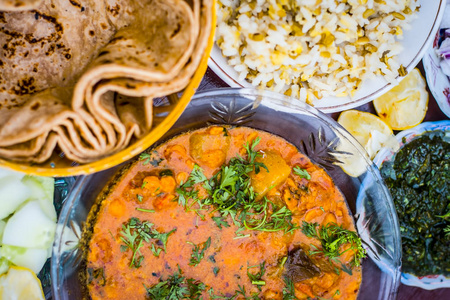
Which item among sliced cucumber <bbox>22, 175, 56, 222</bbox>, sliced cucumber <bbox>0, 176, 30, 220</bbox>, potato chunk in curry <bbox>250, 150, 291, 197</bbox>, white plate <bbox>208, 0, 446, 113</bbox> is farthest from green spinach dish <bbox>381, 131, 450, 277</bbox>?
sliced cucumber <bbox>0, 176, 30, 220</bbox>

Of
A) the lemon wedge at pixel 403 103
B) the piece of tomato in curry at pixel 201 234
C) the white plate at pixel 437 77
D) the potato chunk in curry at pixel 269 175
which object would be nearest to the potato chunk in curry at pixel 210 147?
the piece of tomato in curry at pixel 201 234

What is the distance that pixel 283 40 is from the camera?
1.72m

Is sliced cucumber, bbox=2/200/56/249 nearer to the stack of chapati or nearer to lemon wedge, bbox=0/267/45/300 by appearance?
lemon wedge, bbox=0/267/45/300

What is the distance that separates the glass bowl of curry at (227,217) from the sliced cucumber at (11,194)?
9.2 inches

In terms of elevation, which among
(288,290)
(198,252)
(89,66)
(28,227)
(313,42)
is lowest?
(288,290)

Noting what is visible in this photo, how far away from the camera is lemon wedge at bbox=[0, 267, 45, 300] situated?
1849mm

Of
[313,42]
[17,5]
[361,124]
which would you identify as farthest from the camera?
[361,124]

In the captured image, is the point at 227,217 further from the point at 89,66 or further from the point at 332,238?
the point at 89,66

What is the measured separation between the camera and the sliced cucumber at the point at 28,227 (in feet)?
6.13

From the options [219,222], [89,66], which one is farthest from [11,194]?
[219,222]

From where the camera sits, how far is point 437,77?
87.0 inches

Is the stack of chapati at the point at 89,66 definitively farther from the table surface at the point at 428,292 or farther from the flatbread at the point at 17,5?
the table surface at the point at 428,292

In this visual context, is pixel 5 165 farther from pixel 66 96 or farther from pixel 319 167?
pixel 319 167

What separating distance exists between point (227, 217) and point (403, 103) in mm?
1128
